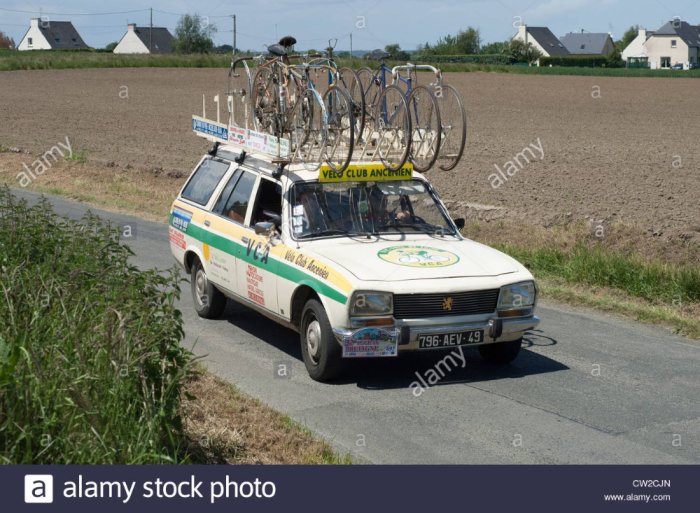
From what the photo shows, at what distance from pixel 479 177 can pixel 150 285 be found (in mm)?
17750

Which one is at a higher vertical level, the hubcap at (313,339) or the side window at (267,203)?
the side window at (267,203)

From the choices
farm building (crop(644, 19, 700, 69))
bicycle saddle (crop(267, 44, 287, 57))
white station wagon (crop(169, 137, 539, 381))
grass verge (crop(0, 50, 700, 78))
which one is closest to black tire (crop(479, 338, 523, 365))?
white station wagon (crop(169, 137, 539, 381))

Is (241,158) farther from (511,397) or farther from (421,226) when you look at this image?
(511,397)

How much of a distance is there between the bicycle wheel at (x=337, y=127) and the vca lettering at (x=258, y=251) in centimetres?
99

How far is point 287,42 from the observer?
38.8ft

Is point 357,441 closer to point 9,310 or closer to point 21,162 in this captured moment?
point 9,310

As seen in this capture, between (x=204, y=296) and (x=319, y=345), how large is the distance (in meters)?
2.80

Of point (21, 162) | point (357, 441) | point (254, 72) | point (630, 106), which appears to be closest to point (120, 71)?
point (630, 106)

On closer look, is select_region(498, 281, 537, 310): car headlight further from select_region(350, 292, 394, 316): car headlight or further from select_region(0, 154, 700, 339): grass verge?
select_region(0, 154, 700, 339): grass verge

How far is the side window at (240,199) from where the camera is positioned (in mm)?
10688

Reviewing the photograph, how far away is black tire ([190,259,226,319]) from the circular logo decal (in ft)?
8.36

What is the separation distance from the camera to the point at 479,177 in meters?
24.0

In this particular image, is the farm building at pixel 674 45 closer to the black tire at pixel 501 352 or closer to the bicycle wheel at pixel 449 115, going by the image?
the bicycle wheel at pixel 449 115

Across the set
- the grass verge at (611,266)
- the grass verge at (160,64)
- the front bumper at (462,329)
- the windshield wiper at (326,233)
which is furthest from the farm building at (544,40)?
the front bumper at (462,329)
